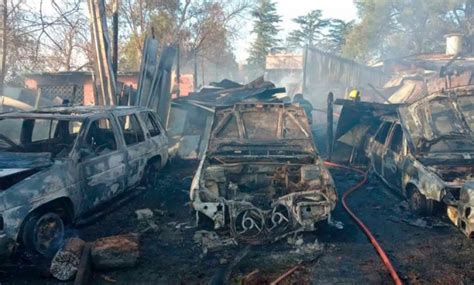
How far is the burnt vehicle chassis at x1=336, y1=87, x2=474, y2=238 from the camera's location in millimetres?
5566

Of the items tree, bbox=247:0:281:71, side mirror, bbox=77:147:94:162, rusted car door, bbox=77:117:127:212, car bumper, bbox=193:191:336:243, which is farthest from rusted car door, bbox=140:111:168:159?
tree, bbox=247:0:281:71

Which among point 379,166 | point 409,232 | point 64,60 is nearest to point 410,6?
point 64,60

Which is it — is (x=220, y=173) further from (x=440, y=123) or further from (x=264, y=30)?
(x=264, y=30)

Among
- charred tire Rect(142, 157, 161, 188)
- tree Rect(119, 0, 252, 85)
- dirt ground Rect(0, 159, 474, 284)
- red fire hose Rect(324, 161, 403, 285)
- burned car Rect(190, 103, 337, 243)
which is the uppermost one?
tree Rect(119, 0, 252, 85)

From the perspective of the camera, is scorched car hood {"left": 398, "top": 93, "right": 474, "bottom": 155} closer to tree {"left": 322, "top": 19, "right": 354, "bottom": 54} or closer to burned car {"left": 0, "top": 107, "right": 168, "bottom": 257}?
burned car {"left": 0, "top": 107, "right": 168, "bottom": 257}

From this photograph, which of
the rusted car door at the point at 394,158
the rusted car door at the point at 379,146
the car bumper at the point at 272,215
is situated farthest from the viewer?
the rusted car door at the point at 379,146

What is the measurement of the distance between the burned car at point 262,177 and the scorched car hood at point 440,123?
1880 mm

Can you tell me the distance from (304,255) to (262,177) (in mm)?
1530

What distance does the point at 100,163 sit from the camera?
5855 mm

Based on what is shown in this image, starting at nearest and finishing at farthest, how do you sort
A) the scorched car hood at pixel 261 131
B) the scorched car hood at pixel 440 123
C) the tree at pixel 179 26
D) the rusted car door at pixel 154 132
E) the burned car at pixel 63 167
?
the burned car at pixel 63 167, the scorched car hood at pixel 261 131, the scorched car hood at pixel 440 123, the rusted car door at pixel 154 132, the tree at pixel 179 26

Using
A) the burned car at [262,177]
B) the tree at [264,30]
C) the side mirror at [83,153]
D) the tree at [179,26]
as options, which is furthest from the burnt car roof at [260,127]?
the tree at [264,30]

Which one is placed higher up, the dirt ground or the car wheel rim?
the car wheel rim

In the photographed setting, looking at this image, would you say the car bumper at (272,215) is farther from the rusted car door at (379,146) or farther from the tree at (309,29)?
the tree at (309,29)

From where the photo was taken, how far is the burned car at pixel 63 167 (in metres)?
4.45
